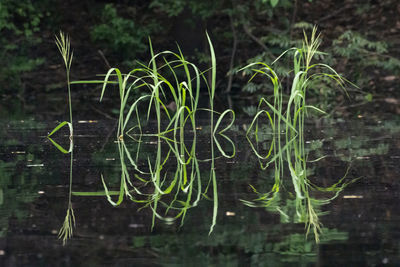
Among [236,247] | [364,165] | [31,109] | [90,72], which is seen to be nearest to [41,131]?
[31,109]

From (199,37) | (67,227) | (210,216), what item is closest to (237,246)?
(210,216)

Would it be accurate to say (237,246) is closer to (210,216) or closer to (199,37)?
(210,216)

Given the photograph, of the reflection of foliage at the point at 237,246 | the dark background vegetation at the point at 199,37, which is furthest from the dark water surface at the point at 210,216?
the dark background vegetation at the point at 199,37

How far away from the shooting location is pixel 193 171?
671cm

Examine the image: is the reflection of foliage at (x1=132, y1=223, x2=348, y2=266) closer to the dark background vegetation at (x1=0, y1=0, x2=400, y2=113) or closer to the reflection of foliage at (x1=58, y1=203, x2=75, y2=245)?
the reflection of foliage at (x1=58, y1=203, x2=75, y2=245)

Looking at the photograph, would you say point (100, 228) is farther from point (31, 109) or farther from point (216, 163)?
point (31, 109)

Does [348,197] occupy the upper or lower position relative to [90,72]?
lower

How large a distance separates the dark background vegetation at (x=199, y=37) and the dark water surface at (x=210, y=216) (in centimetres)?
625

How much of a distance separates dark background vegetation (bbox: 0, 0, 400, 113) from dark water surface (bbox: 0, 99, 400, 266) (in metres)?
6.25

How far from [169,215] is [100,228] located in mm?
522

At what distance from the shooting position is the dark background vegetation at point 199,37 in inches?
570

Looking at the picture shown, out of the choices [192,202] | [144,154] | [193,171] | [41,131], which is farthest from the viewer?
[41,131]

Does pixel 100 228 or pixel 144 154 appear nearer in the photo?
pixel 100 228

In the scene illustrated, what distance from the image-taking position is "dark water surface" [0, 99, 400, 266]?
4.11 m
